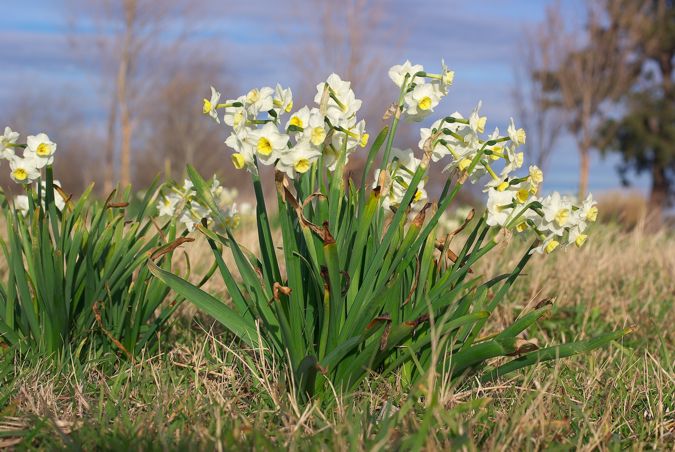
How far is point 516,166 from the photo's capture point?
2.23m

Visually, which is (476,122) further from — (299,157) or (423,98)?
(299,157)

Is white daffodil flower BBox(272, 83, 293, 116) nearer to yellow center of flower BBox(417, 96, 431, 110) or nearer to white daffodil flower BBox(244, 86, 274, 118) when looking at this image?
A: white daffodil flower BBox(244, 86, 274, 118)

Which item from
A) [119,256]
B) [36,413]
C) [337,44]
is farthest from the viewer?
[337,44]

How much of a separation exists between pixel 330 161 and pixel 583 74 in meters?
17.4

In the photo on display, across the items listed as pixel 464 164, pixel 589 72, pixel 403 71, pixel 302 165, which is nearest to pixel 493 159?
pixel 464 164

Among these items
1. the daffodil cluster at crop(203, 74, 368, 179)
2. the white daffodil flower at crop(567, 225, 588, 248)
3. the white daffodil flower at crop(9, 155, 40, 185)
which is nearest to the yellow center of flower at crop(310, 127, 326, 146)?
the daffodil cluster at crop(203, 74, 368, 179)

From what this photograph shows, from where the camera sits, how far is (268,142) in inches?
76.2

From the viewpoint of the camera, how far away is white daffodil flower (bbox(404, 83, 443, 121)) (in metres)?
2.13

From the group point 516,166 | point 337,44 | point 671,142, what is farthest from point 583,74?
point 516,166

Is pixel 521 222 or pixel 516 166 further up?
pixel 516 166

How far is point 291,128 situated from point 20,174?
102cm

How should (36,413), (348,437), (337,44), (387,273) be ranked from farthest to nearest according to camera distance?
1. (337,44)
2. (387,273)
3. (36,413)
4. (348,437)

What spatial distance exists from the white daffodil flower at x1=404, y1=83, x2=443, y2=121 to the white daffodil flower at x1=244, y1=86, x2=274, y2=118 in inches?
15.2

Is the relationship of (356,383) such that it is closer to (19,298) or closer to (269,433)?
(269,433)
